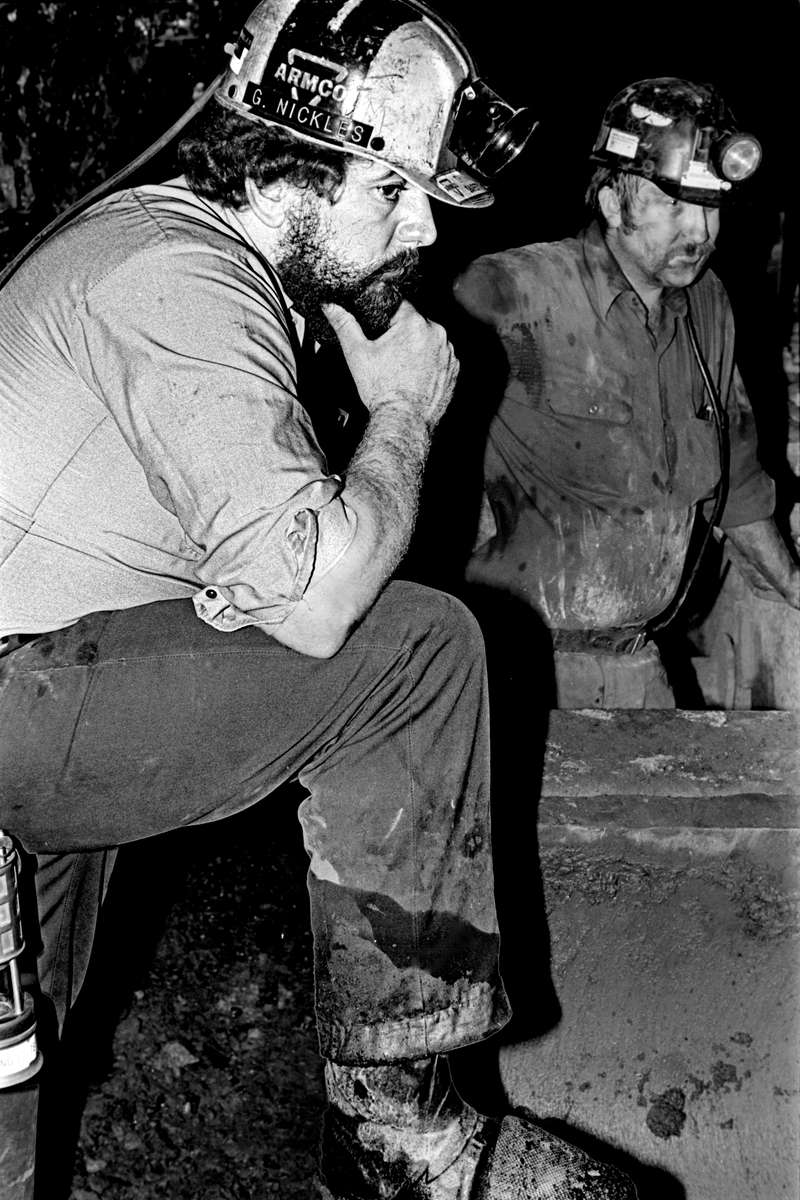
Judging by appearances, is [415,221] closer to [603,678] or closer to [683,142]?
[683,142]

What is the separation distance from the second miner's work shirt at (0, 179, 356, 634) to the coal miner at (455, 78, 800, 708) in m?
1.52

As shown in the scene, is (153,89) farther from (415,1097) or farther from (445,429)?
(415,1097)

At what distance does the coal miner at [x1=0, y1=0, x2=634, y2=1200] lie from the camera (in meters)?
1.65

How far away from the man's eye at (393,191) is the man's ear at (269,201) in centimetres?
16

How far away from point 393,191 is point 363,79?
0.60ft

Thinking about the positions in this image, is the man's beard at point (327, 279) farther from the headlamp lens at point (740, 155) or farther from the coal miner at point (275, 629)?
the headlamp lens at point (740, 155)

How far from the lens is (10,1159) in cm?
186

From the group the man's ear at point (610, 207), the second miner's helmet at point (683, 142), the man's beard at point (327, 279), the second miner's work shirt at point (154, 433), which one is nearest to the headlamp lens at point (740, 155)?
the second miner's helmet at point (683, 142)

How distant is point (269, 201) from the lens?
1969 mm

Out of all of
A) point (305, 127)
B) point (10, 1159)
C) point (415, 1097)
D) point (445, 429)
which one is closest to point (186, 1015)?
point (10, 1159)

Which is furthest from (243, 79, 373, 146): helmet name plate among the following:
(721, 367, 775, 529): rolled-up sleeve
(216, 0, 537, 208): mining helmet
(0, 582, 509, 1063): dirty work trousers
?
(721, 367, 775, 529): rolled-up sleeve

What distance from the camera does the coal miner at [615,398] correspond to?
128 inches

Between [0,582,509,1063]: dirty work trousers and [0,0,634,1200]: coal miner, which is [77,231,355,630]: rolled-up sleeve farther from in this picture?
[0,582,509,1063]: dirty work trousers

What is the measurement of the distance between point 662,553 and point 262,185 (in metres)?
1.87
